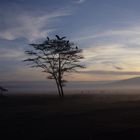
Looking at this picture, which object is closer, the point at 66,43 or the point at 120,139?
the point at 120,139

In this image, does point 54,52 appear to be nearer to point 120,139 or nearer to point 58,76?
point 58,76

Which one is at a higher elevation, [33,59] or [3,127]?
[33,59]

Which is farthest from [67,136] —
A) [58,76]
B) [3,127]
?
[58,76]

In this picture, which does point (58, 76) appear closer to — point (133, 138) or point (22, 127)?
point (22, 127)

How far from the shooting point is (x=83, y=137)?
15.9 meters

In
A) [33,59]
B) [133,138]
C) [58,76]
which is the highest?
[33,59]

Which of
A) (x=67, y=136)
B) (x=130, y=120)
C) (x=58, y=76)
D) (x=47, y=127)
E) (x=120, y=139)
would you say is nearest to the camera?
(x=120, y=139)

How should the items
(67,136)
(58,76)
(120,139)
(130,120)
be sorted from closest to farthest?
(120,139)
(67,136)
(130,120)
(58,76)

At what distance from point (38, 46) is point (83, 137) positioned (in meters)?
41.9

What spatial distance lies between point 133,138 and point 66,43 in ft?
136

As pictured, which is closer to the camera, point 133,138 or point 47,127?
point 133,138

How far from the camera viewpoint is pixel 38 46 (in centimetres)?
5675

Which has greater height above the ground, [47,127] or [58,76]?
[58,76]

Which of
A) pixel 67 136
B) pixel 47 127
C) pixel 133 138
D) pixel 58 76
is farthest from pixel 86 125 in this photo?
pixel 58 76
